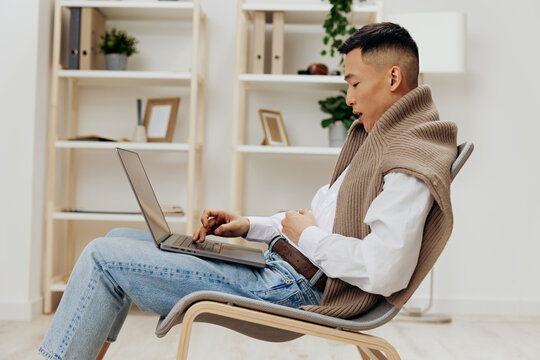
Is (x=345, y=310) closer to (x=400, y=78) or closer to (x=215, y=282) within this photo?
(x=215, y=282)

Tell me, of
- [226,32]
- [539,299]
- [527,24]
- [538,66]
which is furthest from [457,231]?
[226,32]

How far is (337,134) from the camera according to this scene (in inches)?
117

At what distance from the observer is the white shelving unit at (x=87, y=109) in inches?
114

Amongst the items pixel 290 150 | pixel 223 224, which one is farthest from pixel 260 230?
pixel 290 150

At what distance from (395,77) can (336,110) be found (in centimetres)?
164

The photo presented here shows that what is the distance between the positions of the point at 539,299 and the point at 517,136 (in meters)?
0.91

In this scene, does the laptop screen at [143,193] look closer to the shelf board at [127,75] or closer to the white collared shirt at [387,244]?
the white collared shirt at [387,244]

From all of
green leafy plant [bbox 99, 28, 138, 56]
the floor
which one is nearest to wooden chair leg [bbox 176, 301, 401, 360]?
the floor

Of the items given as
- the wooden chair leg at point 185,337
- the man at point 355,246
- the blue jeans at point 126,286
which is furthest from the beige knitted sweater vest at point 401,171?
the wooden chair leg at point 185,337

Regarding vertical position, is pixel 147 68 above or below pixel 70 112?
above

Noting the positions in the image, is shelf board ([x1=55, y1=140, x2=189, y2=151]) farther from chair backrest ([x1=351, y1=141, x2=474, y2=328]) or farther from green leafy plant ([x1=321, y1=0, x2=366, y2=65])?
chair backrest ([x1=351, y1=141, x2=474, y2=328])

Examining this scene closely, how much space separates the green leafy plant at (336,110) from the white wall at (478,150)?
27cm

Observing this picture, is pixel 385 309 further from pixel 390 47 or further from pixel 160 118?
pixel 160 118

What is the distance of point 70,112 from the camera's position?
10.6 ft
